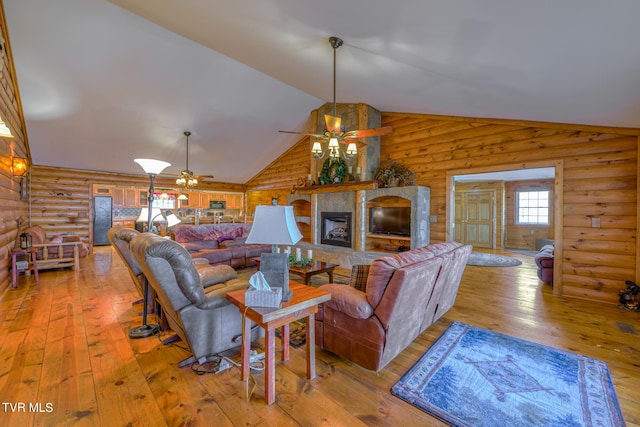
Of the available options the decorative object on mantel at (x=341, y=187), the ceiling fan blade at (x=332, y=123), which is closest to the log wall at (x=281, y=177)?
the decorative object on mantel at (x=341, y=187)

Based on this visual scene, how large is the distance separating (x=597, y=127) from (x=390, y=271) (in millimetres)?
3885

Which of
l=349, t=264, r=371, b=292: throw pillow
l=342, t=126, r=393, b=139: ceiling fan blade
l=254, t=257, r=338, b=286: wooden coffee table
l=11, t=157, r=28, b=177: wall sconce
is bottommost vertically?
l=254, t=257, r=338, b=286: wooden coffee table

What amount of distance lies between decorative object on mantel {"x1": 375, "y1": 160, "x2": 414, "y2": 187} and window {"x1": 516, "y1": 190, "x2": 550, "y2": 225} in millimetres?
5597

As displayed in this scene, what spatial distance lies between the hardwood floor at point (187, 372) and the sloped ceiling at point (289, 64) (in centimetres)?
237

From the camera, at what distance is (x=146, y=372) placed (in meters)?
2.04

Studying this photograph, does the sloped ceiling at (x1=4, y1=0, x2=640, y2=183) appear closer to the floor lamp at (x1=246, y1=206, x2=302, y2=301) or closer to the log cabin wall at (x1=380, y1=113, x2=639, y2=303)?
the log cabin wall at (x1=380, y1=113, x2=639, y2=303)

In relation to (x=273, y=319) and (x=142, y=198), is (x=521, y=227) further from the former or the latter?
(x=142, y=198)

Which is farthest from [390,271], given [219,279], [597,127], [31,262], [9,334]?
[31,262]

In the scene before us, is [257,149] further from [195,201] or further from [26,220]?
[26,220]

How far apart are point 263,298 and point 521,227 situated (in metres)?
9.63

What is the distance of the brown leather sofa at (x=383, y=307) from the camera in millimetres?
1942

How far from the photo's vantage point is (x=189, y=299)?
2066 mm

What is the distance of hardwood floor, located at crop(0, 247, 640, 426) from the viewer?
5.32ft

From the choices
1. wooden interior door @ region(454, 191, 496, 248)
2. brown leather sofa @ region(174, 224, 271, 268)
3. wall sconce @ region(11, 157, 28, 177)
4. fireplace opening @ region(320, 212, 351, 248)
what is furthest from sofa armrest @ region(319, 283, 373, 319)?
wooden interior door @ region(454, 191, 496, 248)
